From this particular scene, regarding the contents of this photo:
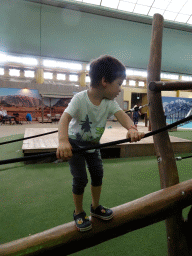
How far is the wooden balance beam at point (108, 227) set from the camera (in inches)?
30.0

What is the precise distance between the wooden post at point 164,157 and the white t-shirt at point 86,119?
324 millimetres

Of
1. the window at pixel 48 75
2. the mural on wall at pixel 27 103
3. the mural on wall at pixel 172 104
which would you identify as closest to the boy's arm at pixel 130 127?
the mural on wall at pixel 27 103

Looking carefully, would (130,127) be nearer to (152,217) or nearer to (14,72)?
(152,217)

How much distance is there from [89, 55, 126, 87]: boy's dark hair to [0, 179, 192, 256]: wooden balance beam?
2.37 feet

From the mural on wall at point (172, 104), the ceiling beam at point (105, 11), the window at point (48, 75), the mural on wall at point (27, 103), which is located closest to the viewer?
the ceiling beam at point (105, 11)

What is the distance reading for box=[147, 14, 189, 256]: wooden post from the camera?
3.37 ft

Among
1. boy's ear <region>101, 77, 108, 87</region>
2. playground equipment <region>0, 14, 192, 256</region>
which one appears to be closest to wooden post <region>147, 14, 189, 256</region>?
playground equipment <region>0, 14, 192, 256</region>

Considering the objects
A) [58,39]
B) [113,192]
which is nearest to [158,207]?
[113,192]

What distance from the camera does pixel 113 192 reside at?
6.70ft

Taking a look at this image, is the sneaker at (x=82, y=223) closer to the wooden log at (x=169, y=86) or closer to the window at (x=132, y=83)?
the wooden log at (x=169, y=86)

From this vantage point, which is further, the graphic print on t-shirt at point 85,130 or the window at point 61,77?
the window at point 61,77

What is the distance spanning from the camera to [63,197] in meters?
1.93

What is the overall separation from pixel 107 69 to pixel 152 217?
0.84 metres

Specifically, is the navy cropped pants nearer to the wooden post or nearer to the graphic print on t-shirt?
the graphic print on t-shirt
